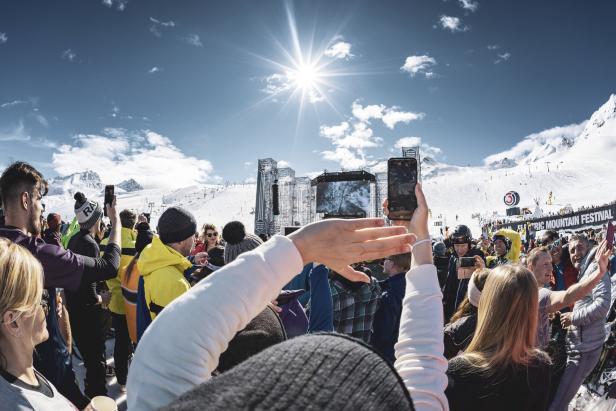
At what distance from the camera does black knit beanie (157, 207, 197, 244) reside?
293 centimetres

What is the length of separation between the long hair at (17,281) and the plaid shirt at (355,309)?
1797mm

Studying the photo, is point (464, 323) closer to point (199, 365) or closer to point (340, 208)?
point (199, 365)

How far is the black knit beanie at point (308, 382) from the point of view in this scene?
1.38 feet

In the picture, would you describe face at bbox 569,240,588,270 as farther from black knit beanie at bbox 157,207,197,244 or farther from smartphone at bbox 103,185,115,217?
smartphone at bbox 103,185,115,217

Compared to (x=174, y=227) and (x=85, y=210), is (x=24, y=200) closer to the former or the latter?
(x=85, y=210)

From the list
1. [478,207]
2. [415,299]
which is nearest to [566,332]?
[415,299]

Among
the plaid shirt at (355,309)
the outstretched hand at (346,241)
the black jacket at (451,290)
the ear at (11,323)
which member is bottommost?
the black jacket at (451,290)

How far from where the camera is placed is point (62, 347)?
2449 mm

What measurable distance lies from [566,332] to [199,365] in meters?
4.00

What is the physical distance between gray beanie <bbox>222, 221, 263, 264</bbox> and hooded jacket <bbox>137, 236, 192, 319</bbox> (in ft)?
1.17

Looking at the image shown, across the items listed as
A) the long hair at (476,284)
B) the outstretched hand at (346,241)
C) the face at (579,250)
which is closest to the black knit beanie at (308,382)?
the outstretched hand at (346,241)

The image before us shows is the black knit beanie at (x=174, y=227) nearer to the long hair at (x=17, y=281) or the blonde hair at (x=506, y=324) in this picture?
the long hair at (x=17, y=281)

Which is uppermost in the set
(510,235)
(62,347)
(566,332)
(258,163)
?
(258,163)

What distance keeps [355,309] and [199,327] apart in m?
2.14
